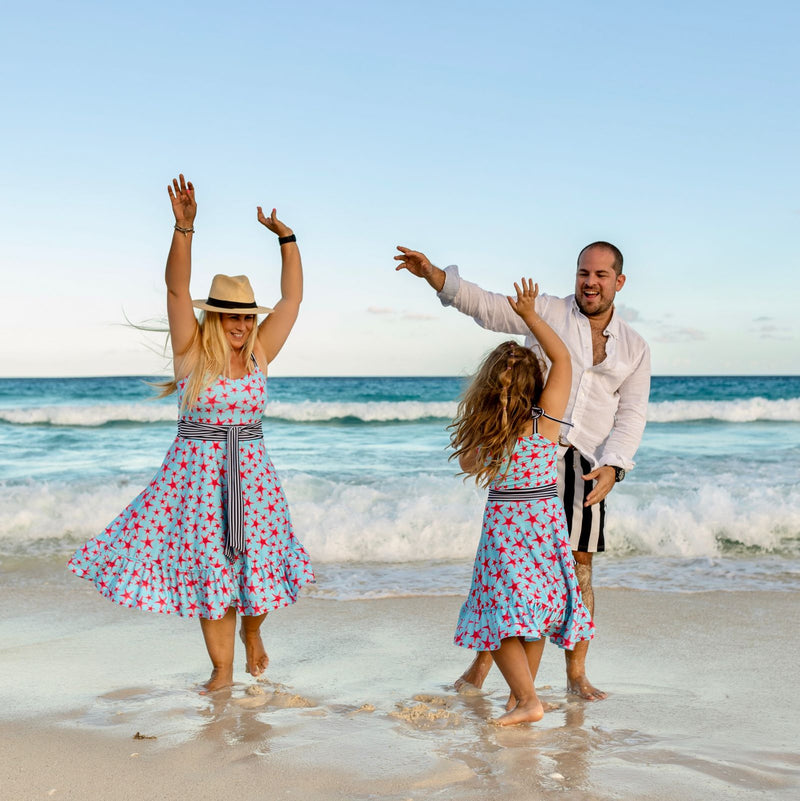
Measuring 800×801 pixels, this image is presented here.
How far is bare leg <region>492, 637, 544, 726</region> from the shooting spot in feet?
11.1

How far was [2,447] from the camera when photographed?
16.3 m

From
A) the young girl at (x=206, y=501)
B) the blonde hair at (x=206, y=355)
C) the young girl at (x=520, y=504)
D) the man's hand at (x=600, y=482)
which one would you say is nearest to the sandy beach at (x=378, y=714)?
the young girl at (x=520, y=504)

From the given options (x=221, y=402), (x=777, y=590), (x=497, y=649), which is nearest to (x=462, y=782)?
(x=497, y=649)

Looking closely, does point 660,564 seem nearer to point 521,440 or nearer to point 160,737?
point 521,440

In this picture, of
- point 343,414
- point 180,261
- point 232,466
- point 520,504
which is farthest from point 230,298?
point 343,414

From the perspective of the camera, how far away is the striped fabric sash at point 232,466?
3.71 m

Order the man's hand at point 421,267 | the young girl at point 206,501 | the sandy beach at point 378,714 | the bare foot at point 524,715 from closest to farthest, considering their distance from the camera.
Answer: the sandy beach at point 378,714 → the bare foot at point 524,715 → the young girl at point 206,501 → the man's hand at point 421,267

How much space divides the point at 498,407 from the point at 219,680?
1663mm

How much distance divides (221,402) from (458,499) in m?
5.96

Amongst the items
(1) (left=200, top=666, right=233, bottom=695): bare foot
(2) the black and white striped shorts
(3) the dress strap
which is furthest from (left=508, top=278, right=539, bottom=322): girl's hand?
(1) (left=200, top=666, right=233, bottom=695): bare foot

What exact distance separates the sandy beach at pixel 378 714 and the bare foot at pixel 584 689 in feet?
0.19

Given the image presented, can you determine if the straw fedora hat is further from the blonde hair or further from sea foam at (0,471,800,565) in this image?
sea foam at (0,471,800,565)

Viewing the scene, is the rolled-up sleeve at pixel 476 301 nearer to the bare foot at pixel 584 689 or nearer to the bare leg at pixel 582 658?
the bare leg at pixel 582 658

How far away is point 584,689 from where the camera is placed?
12.4ft
